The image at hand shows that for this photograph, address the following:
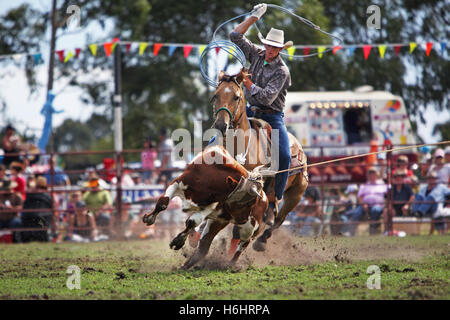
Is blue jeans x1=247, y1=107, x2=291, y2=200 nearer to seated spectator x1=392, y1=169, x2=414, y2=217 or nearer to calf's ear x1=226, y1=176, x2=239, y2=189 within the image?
calf's ear x1=226, y1=176, x2=239, y2=189

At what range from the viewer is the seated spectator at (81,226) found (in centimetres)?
1104

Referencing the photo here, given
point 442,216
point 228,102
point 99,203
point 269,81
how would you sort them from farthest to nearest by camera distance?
1. point 99,203
2. point 442,216
3. point 269,81
4. point 228,102

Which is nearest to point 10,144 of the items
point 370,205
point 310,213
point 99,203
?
point 99,203

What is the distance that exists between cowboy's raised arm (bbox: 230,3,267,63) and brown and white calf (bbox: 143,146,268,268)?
4.64ft

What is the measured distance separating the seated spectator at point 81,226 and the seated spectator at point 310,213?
3726mm

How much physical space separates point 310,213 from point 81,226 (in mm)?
4196

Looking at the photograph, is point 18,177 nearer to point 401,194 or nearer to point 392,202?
point 392,202

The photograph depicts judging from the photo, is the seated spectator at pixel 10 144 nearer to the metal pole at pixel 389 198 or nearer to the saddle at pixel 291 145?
the metal pole at pixel 389 198

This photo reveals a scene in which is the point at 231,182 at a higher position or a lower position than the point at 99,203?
higher

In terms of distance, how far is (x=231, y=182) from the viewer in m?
5.50

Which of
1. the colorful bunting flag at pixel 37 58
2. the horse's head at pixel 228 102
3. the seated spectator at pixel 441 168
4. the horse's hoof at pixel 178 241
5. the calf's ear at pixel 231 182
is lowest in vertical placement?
the horse's hoof at pixel 178 241

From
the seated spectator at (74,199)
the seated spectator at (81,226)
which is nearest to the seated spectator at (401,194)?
the seated spectator at (81,226)
